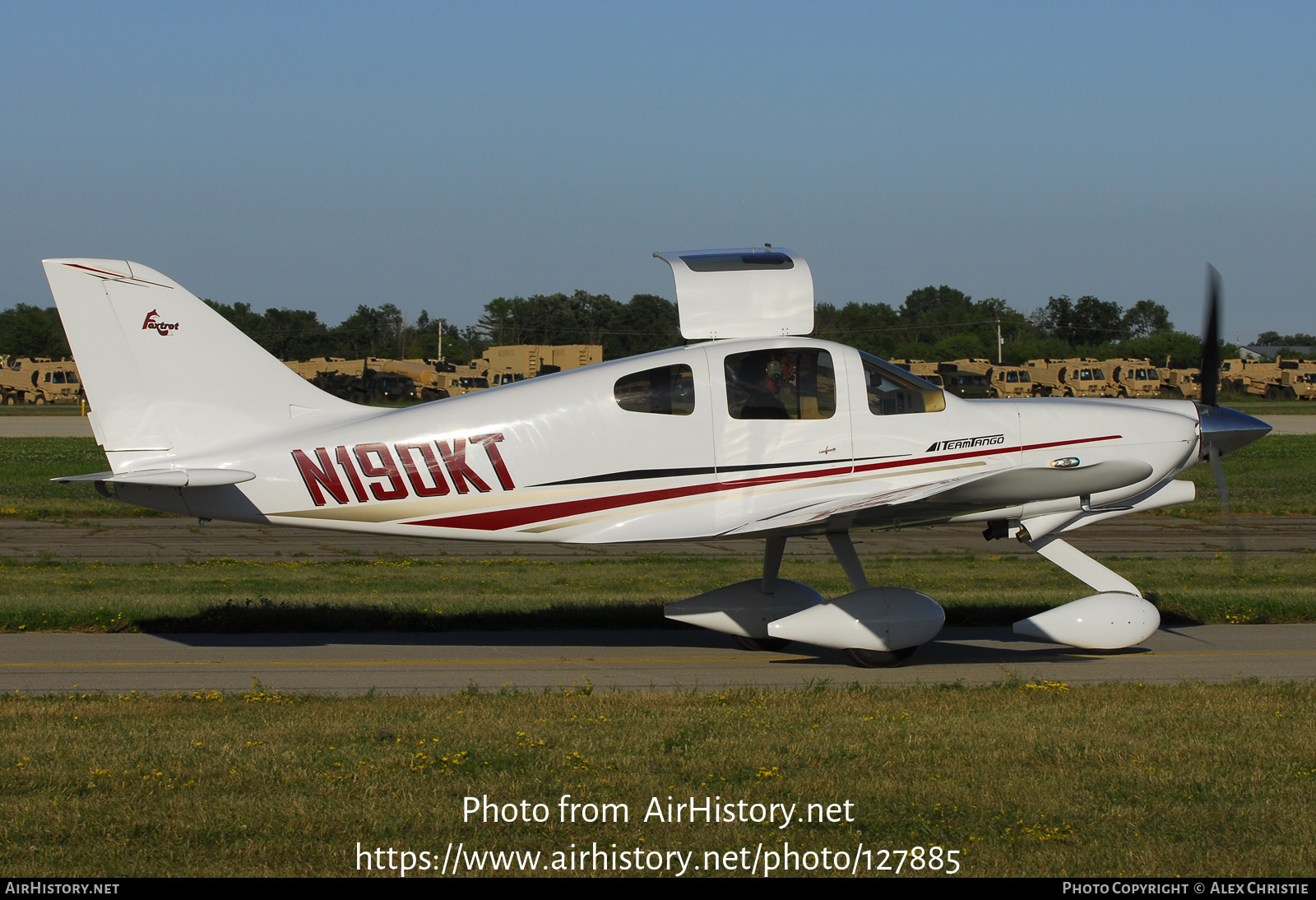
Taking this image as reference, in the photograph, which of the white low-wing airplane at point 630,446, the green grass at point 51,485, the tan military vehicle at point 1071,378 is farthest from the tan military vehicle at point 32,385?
the white low-wing airplane at point 630,446

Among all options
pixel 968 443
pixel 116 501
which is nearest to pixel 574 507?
pixel 968 443

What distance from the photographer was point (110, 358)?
9445mm

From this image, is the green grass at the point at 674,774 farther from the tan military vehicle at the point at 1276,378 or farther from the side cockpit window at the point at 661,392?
the tan military vehicle at the point at 1276,378

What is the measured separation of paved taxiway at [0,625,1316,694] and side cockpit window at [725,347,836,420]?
7.04 feet

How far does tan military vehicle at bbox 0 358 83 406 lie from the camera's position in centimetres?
8244

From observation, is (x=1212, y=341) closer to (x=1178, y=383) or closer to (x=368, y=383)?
(x=368, y=383)

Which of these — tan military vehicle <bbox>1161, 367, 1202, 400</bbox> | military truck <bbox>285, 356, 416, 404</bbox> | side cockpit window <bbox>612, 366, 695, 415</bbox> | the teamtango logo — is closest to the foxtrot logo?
side cockpit window <bbox>612, 366, 695, 415</bbox>

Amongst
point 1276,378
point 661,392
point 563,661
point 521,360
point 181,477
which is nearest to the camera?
point 181,477

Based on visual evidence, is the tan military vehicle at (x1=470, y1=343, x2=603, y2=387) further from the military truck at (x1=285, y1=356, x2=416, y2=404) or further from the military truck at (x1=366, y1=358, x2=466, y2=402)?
the military truck at (x1=285, y1=356, x2=416, y2=404)

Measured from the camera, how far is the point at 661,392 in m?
9.66

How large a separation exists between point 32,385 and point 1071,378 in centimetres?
7047
